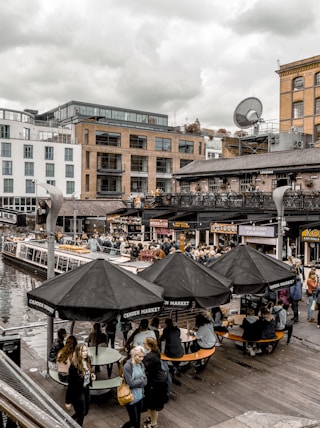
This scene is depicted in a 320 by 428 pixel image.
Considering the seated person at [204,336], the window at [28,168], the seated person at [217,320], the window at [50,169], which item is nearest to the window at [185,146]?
the window at [50,169]

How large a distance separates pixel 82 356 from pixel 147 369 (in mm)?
1164

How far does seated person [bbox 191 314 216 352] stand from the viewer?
32.1 ft

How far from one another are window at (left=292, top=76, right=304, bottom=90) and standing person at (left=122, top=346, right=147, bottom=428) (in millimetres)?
53655

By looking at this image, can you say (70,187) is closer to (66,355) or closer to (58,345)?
(58,345)

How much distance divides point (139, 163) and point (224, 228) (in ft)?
166

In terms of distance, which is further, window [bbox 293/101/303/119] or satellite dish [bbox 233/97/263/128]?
window [bbox 293/101/303/119]

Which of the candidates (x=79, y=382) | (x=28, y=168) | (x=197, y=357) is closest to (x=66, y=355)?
(x=79, y=382)

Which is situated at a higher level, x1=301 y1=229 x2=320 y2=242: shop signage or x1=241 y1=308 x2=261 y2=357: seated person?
x1=301 y1=229 x2=320 y2=242: shop signage

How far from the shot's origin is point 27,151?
66438mm

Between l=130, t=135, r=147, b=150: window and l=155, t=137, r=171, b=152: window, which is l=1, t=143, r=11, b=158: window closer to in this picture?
l=130, t=135, r=147, b=150: window

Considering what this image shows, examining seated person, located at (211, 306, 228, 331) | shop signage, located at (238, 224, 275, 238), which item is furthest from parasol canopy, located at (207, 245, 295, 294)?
shop signage, located at (238, 224, 275, 238)

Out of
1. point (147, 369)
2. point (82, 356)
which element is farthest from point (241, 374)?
point (82, 356)

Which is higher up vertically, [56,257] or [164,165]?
[164,165]

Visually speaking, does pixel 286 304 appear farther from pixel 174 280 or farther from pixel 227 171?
pixel 227 171
